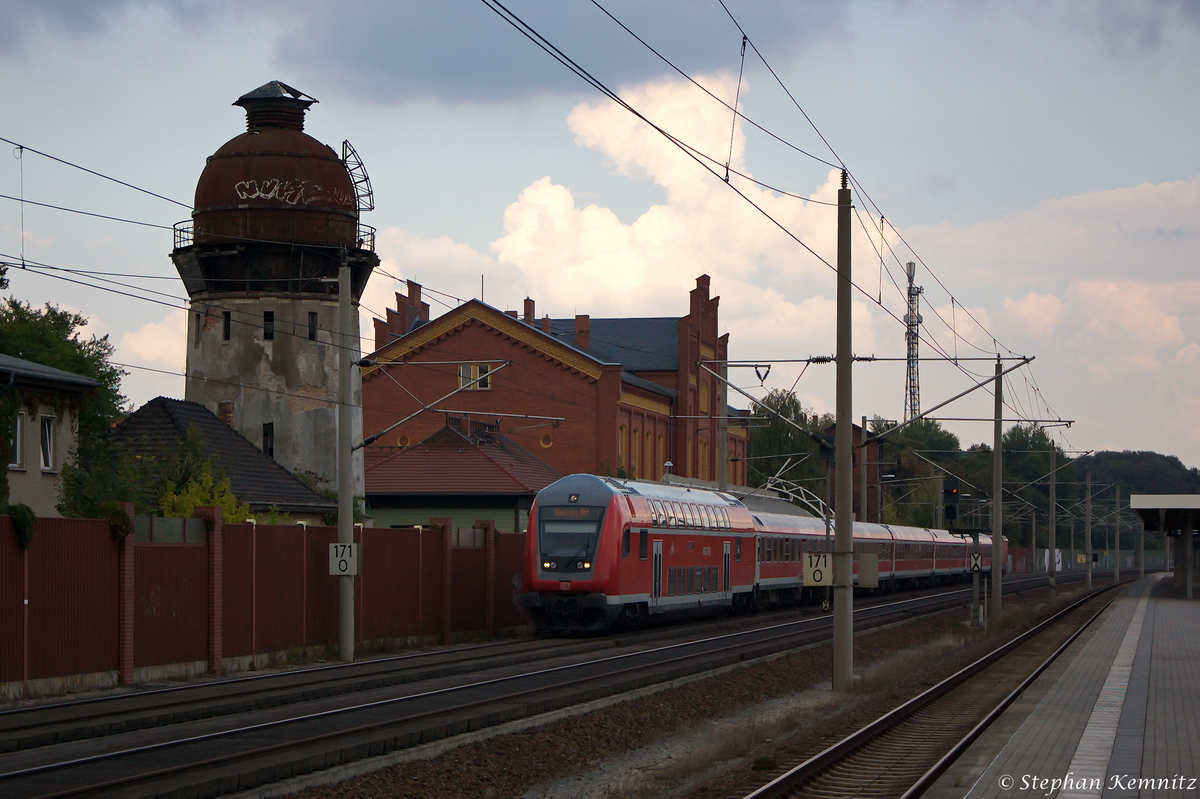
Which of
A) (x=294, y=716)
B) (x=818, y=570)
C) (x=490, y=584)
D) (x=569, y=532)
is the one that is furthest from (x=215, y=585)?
(x=490, y=584)

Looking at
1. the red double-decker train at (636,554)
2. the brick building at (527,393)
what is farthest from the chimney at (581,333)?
the red double-decker train at (636,554)

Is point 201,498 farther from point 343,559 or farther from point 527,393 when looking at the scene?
point 527,393

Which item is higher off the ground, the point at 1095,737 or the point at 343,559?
the point at 343,559

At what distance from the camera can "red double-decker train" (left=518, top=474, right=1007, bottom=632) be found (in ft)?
98.7

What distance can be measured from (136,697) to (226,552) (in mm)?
4978

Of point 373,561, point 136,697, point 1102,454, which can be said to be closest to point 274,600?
point 373,561

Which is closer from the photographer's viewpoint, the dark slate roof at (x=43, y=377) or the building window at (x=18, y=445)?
the dark slate roof at (x=43, y=377)

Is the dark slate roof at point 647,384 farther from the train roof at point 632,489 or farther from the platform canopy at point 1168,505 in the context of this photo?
the train roof at point 632,489

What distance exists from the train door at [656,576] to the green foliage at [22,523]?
52.2 ft

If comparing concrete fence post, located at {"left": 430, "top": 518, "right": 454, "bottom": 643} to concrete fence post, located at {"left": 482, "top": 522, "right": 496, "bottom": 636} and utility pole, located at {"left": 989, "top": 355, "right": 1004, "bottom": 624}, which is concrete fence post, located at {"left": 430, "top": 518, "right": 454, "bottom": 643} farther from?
utility pole, located at {"left": 989, "top": 355, "right": 1004, "bottom": 624}

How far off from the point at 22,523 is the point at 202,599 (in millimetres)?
4659

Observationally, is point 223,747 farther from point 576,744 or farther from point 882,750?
point 882,750

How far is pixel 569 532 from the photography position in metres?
30.5

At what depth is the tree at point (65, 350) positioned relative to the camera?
4934 cm
